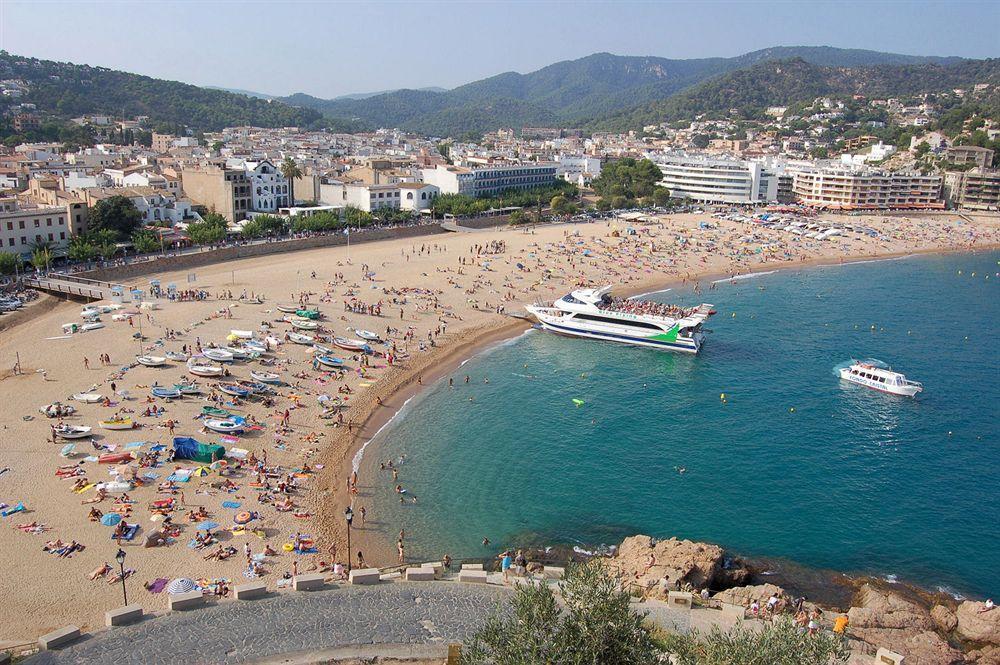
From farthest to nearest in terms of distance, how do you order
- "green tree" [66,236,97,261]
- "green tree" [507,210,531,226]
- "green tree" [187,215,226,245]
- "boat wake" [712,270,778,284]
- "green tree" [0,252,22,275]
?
"green tree" [507,210,531,226]
"boat wake" [712,270,778,284]
"green tree" [187,215,226,245]
"green tree" [66,236,97,261]
"green tree" [0,252,22,275]

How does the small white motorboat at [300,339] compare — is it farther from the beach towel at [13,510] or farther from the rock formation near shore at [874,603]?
the rock formation near shore at [874,603]

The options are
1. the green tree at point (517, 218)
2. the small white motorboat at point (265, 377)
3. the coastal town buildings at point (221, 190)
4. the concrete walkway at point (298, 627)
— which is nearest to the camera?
the concrete walkway at point (298, 627)

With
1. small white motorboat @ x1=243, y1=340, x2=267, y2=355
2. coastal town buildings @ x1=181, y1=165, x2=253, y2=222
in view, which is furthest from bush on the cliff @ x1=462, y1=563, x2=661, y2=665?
coastal town buildings @ x1=181, y1=165, x2=253, y2=222

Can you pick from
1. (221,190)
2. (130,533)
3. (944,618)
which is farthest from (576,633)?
(221,190)

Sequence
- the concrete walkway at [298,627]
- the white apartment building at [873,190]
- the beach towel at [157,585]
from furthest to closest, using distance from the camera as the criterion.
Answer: the white apartment building at [873,190], the beach towel at [157,585], the concrete walkway at [298,627]

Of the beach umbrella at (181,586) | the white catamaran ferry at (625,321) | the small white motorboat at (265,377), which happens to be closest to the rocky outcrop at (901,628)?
the beach umbrella at (181,586)

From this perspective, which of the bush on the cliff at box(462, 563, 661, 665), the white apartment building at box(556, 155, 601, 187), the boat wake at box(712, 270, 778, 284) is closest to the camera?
the bush on the cliff at box(462, 563, 661, 665)

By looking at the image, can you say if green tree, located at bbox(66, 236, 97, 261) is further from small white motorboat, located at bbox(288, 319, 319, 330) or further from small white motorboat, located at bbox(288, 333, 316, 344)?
small white motorboat, located at bbox(288, 333, 316, 344)
